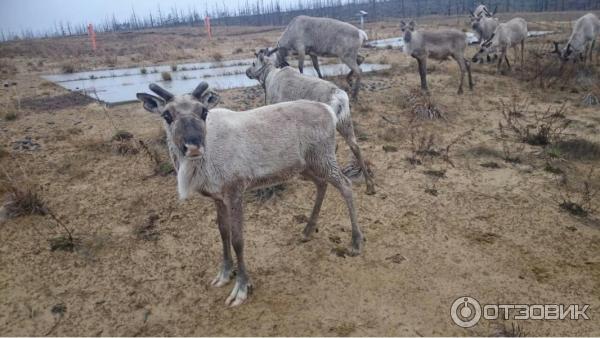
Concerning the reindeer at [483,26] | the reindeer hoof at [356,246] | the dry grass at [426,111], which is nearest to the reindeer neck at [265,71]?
the dry grass at [426,111]

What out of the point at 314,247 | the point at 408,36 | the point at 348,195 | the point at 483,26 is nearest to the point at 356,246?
the point at 314,247

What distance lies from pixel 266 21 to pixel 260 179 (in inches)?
2953

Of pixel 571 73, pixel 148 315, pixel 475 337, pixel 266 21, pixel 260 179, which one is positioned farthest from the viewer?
pixel 266 21

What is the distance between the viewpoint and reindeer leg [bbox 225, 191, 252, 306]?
12.9 ft

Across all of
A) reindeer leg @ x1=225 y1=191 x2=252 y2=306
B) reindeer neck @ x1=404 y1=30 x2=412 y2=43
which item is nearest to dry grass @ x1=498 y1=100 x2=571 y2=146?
reindeer neck @ x1=404 y1=30 x2=412 y2=43

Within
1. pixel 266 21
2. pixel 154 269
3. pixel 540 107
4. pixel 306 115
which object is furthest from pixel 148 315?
pixel 266 21

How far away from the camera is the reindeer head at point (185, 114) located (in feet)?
10.8

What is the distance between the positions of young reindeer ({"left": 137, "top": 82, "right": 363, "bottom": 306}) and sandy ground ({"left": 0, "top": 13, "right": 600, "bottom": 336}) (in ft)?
1.68

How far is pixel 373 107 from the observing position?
1037 centimetres

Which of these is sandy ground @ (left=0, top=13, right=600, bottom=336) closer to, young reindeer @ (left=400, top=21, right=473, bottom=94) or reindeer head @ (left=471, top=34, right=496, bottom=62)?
young reindeer @ (left=400, top=21, right=473, bottom=94)

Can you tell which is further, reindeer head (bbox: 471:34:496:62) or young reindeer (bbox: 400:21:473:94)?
reindeer head (bbox: 471:34:496:62)

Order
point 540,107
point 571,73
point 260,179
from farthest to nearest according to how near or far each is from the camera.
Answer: point 571,73, point 540,107, point 260,179

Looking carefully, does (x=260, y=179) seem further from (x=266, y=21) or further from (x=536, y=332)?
(x=266, y=21)

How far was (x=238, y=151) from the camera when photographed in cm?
397
